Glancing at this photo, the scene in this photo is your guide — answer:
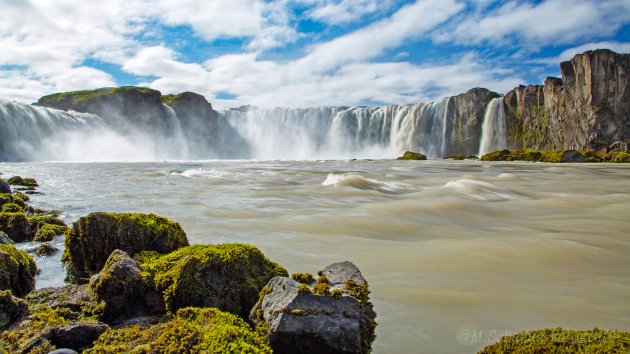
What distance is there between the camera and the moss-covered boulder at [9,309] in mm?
3129

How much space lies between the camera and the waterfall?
67.9 m

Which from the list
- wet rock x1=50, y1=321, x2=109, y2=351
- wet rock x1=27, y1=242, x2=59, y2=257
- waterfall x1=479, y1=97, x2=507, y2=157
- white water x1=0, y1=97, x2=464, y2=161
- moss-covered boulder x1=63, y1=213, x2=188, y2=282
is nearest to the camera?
wet rock x1=50, y1=321, x2=109, y2=351

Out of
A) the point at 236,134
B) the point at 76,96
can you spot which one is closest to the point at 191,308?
the point at 236,134

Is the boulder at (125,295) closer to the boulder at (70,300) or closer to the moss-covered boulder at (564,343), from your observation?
the boulder at (70,300)

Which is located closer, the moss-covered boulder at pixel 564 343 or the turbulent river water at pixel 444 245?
the moss-covered boulder at pixel 564 343

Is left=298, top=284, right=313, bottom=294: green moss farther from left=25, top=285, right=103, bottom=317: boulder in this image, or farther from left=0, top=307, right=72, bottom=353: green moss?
left=25, top=285, right=103, bottom=317: boulder

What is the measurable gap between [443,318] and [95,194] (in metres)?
14.7

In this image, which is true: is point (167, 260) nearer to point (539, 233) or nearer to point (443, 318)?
point (443, 318)

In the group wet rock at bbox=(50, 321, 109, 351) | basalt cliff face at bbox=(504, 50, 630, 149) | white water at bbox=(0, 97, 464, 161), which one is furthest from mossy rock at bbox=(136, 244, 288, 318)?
white water at bbox=(0, 97, 464, 161)

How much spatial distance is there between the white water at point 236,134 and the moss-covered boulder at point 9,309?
6556 cm

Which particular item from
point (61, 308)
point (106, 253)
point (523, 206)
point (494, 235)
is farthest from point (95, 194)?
point (523, 206)

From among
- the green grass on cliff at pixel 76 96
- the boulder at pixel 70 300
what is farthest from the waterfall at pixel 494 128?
the boulder at pixel 70 300

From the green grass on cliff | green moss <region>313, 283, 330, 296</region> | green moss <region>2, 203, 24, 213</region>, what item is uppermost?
the green grass on cliff

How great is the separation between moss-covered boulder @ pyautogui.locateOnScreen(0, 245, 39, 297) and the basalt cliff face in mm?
66709
